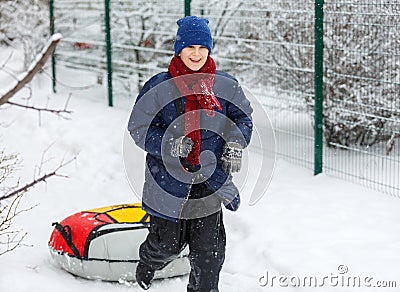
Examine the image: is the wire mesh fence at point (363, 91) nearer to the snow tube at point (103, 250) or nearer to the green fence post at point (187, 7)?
the green fence post at point (187, 7)

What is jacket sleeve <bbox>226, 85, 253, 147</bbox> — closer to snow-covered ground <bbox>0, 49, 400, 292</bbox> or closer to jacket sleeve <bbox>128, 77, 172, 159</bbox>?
jacket sleeve <bbox>128, 77, 172, 159</bbox>

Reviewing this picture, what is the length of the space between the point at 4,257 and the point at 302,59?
3370 mm

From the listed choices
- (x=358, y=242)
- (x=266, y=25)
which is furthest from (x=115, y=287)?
(x=266, y=25)

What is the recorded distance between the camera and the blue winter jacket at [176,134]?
3.72m

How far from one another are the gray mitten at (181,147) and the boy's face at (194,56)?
41 cm

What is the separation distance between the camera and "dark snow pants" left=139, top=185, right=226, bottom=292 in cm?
379

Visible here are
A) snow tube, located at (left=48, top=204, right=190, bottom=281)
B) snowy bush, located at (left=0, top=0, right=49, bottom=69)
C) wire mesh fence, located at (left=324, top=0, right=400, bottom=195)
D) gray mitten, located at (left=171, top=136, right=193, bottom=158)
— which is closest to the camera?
gray mitten, located at (left=171, top=136, right=193, bottom=158)

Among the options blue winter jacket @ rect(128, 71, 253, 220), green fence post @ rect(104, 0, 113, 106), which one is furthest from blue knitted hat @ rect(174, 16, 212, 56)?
green fence post @ rect(104, 0, 113, 106)

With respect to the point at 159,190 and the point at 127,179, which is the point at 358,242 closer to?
the point at 159,190

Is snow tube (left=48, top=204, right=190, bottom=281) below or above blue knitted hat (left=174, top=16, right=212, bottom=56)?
below

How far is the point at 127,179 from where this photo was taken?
22.1 feet

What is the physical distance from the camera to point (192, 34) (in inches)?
147

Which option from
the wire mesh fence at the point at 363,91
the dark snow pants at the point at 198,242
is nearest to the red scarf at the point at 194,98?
the dark snow pants at the point at 198,242

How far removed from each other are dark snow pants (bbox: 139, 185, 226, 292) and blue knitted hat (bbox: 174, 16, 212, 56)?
757 millimetres
